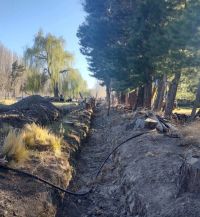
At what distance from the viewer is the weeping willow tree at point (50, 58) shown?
165 feet

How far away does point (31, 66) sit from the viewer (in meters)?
51.2

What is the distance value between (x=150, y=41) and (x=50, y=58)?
111 ft

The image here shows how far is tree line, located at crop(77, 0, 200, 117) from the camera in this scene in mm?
15430

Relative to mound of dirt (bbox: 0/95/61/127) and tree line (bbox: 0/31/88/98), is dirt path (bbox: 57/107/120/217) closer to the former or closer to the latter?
mound of dirt (bbox: 0/95/61/127)

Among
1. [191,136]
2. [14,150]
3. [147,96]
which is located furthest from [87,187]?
[147,96]

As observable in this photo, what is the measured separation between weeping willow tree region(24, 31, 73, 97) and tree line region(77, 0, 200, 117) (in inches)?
884

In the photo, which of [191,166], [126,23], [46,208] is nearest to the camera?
[191,166]

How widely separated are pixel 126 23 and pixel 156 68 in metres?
7.78

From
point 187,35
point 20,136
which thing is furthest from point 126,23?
point 20,136

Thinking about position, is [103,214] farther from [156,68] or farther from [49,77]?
[49,77]

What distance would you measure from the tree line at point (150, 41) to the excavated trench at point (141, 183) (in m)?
5.30

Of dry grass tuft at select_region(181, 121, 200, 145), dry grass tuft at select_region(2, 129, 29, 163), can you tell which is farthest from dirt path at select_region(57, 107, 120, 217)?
dry grass tuft at select_region(181, 121, 200, 145)

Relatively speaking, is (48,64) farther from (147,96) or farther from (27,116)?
(27,116)

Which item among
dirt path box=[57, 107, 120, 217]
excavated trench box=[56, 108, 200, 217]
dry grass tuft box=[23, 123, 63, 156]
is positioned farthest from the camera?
dry grass tuft box=[23, 123, 63, 156]
